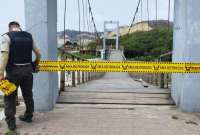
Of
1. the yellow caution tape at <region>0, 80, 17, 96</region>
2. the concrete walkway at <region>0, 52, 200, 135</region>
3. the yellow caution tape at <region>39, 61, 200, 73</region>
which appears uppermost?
the yellow caution tape at <region>39, 61, 200, 73</region>

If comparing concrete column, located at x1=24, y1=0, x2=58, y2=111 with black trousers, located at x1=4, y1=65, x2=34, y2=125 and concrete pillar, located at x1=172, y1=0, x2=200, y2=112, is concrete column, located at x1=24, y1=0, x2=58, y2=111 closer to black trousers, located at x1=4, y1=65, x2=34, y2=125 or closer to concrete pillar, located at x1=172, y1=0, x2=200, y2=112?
black trousers, located at x1=4, y1=65, x2=34, y2=125

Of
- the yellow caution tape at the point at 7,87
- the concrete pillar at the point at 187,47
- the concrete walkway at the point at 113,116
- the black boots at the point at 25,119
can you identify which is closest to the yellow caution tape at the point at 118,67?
the concrete pillar at the point at 187,47

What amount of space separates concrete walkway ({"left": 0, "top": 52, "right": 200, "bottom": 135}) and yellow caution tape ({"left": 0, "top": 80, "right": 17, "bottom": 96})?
1.82ft

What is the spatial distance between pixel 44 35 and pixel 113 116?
1733mm

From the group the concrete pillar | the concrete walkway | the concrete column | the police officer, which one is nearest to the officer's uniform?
the police officer

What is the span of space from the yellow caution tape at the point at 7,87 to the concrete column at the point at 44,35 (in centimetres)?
125

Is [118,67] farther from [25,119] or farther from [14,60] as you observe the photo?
[14,60]

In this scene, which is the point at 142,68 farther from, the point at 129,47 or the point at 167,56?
the point at 129,47

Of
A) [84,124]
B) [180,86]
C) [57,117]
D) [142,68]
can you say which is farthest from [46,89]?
[180,86]

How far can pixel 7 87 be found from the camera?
236 inches

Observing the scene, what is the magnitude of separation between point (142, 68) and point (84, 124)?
1718 mm

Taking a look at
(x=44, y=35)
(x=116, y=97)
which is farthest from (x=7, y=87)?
(x=116, y=97)

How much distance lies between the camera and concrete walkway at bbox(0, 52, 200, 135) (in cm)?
617

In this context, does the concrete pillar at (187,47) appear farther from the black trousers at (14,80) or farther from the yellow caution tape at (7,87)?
the yellow caution tape at (7,87)
